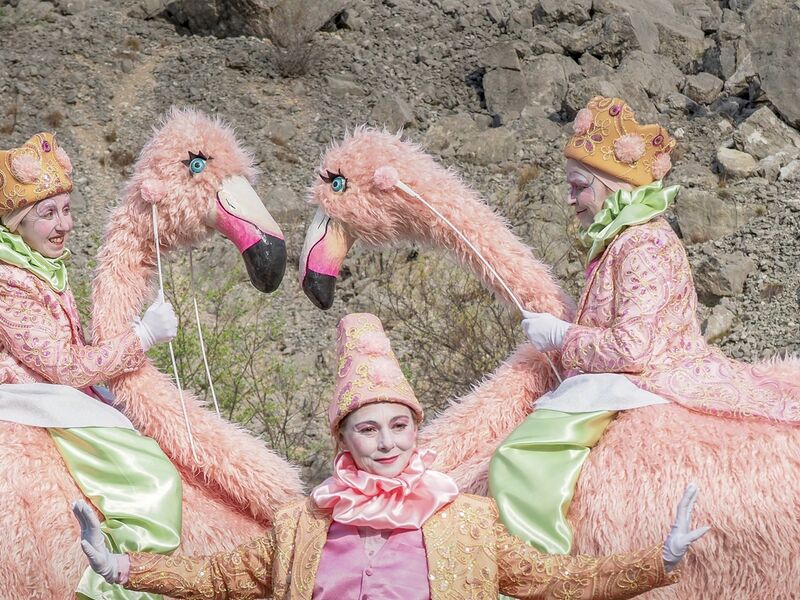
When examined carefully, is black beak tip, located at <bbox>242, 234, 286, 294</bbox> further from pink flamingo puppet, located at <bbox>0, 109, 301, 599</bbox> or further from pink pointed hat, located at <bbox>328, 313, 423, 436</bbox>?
pink pointed hat, located at <bbox>328, 313, 423, 436</bbox>

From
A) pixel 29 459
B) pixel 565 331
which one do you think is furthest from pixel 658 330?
pixel 29 459

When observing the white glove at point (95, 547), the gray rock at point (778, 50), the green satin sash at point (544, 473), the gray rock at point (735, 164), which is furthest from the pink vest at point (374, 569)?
the gray rock at point (778, 50)

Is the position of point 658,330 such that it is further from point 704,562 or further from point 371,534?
point 371,534

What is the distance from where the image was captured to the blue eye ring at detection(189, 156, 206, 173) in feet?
12.1

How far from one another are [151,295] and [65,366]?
555 millimetres

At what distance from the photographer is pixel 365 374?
2682 millimetres

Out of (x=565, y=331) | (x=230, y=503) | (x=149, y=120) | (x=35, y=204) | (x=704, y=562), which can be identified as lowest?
(x=149, y=120)

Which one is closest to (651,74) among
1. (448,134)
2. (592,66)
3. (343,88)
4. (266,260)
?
(592,66)

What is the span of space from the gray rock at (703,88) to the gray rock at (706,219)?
10.8ft

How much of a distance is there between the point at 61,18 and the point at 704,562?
14.1 metres

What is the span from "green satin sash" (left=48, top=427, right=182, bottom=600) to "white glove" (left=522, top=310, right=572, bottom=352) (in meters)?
1.18

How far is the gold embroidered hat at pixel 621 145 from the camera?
11.6 ft

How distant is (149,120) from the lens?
1322 centimetres

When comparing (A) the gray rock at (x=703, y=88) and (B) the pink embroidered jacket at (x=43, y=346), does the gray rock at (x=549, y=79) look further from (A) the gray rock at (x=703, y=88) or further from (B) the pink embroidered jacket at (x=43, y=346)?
(B) the pink embroidered jacket at (x=43, y=346)
